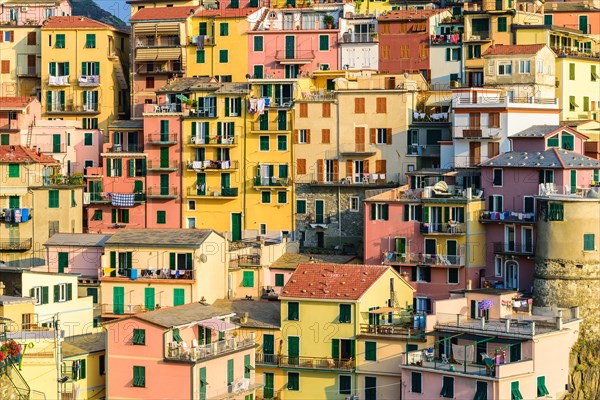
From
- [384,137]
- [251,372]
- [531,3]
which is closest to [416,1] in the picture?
[531,3]

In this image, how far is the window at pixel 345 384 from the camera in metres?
82.9

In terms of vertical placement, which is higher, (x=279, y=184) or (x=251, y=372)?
(x=279, y=184)

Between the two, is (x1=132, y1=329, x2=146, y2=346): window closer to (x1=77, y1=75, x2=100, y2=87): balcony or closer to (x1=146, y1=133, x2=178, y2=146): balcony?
(x1=146, y1=133, x2=178, y2=146): balcony

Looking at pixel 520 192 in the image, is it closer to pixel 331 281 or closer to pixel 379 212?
pixel 379 212

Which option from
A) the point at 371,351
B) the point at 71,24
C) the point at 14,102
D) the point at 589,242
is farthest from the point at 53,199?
the point at 589,242

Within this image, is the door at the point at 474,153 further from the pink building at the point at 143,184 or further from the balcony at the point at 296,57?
the pink building at the point at 143,184

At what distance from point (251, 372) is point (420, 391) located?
8218 millimetres

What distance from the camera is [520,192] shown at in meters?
91.4

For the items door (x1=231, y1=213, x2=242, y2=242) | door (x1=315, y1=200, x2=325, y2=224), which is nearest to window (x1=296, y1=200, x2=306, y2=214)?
door (x1=315, y1=200, x2=325, y2=224)

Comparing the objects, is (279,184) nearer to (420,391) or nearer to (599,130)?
(599,130)

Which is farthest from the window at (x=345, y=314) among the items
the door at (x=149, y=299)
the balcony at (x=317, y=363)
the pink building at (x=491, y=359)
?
the door at (x=149, y=299)

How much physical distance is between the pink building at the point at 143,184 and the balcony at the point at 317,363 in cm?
2068

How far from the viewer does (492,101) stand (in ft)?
315

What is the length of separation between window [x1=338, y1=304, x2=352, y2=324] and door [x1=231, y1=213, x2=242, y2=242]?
1978 cm
